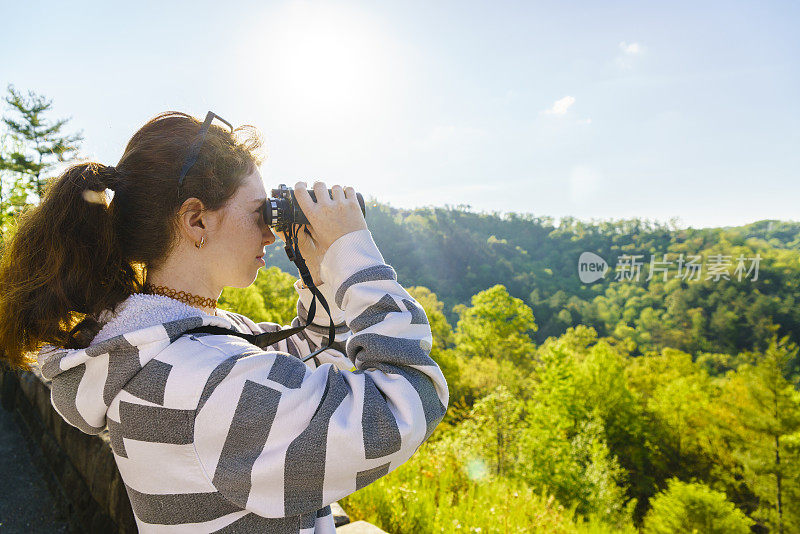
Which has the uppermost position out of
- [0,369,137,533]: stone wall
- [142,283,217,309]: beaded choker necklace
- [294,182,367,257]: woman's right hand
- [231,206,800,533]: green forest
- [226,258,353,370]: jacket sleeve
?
[294,182,367,257]: woman's right hand

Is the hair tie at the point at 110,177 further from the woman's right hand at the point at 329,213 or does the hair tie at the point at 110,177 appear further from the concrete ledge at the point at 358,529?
the concrete ledge at the point at 358,529

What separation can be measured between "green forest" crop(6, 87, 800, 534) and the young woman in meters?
0.26

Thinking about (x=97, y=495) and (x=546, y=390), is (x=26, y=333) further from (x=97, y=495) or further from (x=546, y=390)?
(x=546, y=390)

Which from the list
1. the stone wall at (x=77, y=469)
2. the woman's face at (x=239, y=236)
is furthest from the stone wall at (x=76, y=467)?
the woman's face at (x=239, y=236)

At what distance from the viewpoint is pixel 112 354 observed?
2.30 feet

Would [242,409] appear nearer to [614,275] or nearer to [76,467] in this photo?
[76,467]

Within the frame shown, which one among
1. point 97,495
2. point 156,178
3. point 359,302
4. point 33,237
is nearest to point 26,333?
point 33,237

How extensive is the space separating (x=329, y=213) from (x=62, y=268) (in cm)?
47

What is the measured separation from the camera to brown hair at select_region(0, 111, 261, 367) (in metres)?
0.77

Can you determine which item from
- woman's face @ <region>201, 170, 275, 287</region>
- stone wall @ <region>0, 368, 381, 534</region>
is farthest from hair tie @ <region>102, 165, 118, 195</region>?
stone wall @ <region>0, 368, 381, 534</region>

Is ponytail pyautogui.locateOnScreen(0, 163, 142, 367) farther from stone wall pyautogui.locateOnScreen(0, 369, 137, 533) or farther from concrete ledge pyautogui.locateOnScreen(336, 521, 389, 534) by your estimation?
concrete ledge pyautogui.locateOnScreen(336, 521, 389, 534)

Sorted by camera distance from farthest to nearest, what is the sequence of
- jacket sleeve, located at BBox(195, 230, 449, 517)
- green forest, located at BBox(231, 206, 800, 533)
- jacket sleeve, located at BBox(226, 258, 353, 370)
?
green forest, located at BBox(231, 206, 800, 533) → jacket sleeve, located at BBox(226, 258, 353, 370) → jacket sleeve, located at BBox(195, 230, 449, 517)

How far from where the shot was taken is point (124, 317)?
0.75 meters

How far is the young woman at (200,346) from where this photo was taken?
651 mm
